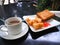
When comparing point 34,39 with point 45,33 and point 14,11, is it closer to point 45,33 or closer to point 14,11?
point 45,33

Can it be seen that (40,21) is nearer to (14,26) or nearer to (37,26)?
(37,26)

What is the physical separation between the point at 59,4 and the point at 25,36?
15.8 inches

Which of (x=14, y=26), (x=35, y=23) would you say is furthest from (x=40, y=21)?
(x=14, y=26)

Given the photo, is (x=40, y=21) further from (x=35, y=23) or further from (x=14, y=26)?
(x=14, y=26)

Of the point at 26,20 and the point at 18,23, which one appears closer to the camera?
the point at 18,23

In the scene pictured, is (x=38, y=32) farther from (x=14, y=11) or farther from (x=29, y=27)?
(x=14, y=11)

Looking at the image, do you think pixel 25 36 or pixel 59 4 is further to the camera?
pixel 59 4

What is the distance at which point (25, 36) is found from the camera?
60cm

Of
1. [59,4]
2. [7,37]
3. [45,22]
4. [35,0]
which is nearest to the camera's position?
[7,37]

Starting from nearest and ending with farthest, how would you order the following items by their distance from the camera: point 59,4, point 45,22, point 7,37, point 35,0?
point 7,37
point 45,22
point 59,4
point 35,0

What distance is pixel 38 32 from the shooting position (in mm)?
615

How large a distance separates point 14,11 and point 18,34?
1.07 ft

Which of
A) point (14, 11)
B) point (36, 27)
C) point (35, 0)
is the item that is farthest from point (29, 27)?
point (35, 0)

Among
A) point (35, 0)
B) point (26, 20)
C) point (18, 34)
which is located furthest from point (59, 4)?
point (18, 34)
